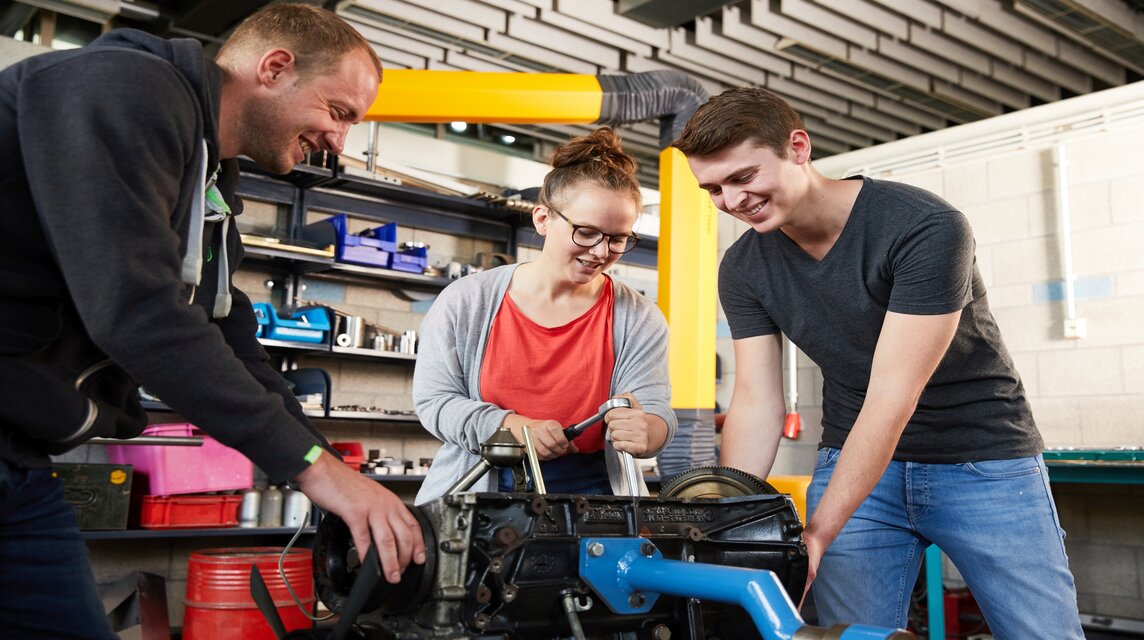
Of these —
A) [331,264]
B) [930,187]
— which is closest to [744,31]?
[930,187]

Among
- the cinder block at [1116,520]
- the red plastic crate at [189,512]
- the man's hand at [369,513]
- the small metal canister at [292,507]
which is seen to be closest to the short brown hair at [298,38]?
the man's hand at [369,513]

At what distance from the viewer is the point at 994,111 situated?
5.96m

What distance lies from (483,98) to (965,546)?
9.43ft

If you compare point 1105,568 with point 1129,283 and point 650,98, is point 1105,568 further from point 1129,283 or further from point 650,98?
point 650,98

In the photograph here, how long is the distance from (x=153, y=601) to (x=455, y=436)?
3053mm

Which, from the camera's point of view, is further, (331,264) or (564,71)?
(564,71)

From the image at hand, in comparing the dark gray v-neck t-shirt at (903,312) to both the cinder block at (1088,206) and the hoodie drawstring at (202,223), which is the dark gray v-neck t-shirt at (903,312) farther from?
the cinder block at (1088,206)

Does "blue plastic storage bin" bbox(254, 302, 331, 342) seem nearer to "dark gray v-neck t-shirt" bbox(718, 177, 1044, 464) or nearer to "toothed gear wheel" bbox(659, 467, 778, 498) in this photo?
"dark gray v-neck t-shirt" bbox(718, 177, 1044, 464)

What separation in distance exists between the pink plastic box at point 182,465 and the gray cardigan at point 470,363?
2520 mm

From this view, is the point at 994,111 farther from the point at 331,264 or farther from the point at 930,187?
the point at 331,264

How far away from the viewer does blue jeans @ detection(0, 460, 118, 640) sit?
1062 mm

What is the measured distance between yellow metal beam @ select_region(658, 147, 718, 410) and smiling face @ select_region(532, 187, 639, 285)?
2.65 m

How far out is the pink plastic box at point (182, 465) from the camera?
3889mm

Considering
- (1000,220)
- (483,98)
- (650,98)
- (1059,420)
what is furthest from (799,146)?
(1000,220)
